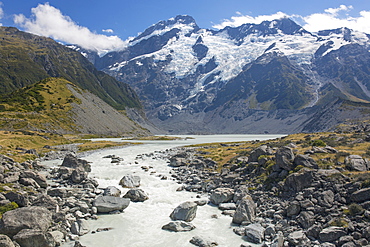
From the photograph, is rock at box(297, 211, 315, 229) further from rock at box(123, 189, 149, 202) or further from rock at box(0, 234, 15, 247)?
rock at box(0, 234, 15, 247)

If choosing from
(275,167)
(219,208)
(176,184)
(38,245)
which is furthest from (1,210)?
(275,167)

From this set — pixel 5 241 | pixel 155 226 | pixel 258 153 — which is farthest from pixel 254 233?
pixel 258 153

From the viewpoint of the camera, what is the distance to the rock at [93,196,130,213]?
95.0 feet

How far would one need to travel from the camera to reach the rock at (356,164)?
3056cm

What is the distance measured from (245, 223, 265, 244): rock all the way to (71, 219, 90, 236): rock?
1436cm

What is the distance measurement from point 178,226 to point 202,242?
3807 mm

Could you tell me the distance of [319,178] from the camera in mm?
29844

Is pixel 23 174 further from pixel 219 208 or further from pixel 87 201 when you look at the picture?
pixel 219 208

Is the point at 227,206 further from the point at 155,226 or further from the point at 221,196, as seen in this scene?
the point at 155,226

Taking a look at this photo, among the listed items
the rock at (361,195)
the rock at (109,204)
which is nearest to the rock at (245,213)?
the rock at (361,195)

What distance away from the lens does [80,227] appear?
78.1 feet

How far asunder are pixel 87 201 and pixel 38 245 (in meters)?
10.7

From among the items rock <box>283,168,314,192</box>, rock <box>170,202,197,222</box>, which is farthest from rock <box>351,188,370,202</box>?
rock <box>170,202,197,222</box>

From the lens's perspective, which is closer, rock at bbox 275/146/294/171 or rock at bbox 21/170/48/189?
rock at bbox 21/170/48/189
